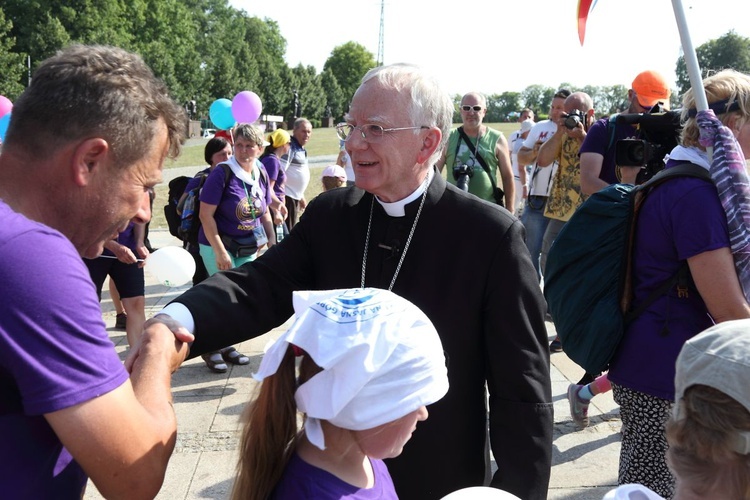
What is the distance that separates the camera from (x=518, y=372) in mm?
1990

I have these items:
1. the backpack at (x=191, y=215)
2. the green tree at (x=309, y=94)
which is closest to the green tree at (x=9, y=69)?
the green tree at (x=309, y=94)

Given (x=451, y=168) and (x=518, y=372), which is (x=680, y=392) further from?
(x=451, y=168)

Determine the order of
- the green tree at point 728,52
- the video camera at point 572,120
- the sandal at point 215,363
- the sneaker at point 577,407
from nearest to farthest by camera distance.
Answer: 1. the sneaker at point 577,407
2. the sandal at point 215,363
3. the video camera at point 572,120
4. the green tree at point 728,52

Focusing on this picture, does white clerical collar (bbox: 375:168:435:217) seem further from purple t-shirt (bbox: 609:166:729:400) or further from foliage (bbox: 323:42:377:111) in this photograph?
foliage (bbox: 323:42:377:111)

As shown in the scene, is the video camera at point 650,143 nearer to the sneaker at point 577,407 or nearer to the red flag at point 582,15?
the red flag at point 582,15

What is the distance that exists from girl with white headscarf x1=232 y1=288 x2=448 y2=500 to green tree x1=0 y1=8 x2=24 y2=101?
46296 mm

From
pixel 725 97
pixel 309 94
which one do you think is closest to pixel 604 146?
pixel 725 97

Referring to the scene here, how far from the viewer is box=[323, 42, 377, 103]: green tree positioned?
108m

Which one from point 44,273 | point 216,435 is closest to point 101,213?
point 44,273

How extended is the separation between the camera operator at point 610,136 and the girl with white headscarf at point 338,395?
338 cm

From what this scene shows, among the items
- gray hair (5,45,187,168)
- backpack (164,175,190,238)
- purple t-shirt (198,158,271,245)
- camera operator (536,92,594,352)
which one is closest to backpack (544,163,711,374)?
gray hair (5,45,187,168)

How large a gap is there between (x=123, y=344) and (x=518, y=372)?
4.97 metres

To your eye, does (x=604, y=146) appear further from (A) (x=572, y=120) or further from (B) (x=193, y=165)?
(B) (x=193, y=165)

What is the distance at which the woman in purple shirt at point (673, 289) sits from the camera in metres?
2.40
